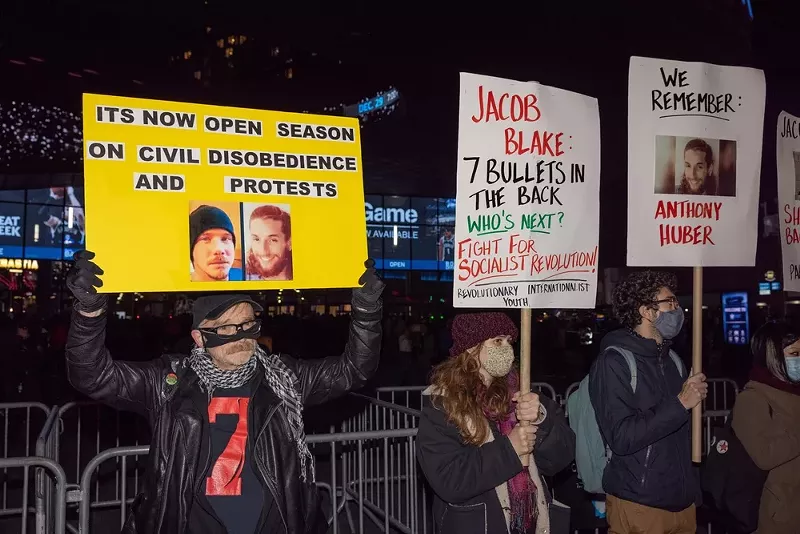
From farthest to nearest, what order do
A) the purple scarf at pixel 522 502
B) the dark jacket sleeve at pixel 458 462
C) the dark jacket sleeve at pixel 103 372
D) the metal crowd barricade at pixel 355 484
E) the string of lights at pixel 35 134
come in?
the string of lights at pixel 35 134 < the metal crowd barricade at pixel 355 484 < the purple scarf at pixel 522 502 < the dark jacket sleeve at pixel 458 462 < the dark jacket sleeve at pixel 103 372

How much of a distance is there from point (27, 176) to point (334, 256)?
36.0m

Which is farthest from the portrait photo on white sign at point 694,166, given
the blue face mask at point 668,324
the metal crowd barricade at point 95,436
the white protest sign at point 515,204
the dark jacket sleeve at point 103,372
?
the metal crowd barricade at point 95,436

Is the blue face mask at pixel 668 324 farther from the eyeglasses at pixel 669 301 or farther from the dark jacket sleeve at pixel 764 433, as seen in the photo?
the dark jacket sleeve at pixel 764 433

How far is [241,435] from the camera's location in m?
3.29

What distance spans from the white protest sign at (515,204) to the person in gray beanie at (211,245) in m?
1.25

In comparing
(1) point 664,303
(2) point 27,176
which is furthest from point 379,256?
(1) point 664,303

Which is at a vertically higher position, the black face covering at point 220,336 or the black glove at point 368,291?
the black glove at point 368,291

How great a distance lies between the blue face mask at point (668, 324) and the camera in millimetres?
4398

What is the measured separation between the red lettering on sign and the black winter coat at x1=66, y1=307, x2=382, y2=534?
0.04m

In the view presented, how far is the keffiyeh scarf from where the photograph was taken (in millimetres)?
3338

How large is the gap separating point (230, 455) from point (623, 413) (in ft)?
7.26

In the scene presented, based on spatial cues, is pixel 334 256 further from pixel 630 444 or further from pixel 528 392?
pixel 630 444

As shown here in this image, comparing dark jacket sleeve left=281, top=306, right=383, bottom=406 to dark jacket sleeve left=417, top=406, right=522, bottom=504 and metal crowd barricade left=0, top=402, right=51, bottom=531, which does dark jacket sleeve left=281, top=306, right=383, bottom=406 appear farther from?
metal crowd barricade left=0, top=402, right=51, bottom=531

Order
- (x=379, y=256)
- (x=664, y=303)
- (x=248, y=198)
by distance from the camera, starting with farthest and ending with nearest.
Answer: (x=379, y=256) → (x=664, y=303) → (x=248, y=198)
